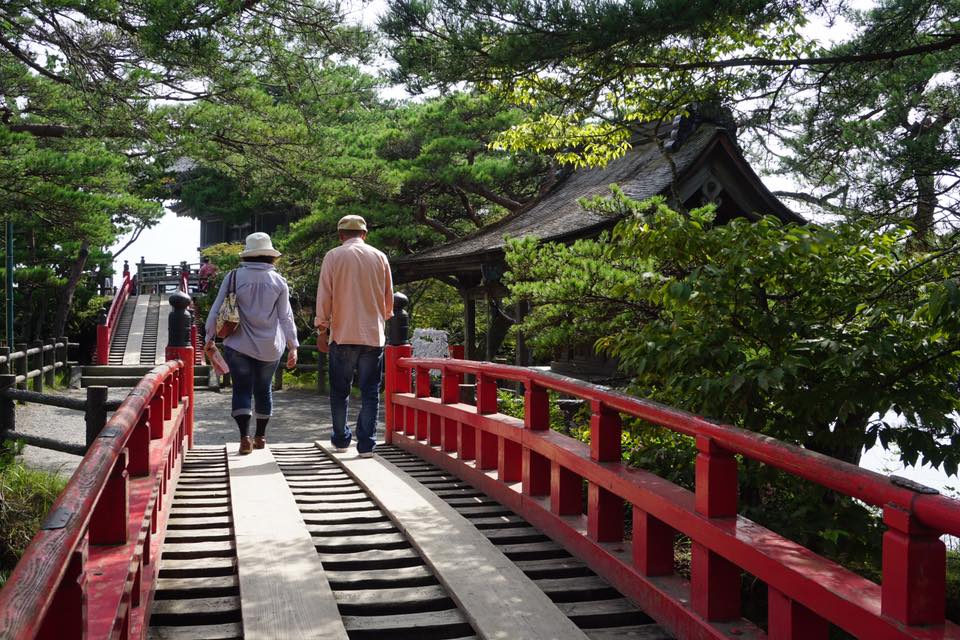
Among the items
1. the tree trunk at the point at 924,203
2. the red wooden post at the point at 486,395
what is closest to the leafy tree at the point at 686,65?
the tree trunk at the point at 924,203

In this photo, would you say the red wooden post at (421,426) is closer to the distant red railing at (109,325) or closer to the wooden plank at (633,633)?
the wooden plank at (633,633)

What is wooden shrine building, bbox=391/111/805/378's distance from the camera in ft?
38.5

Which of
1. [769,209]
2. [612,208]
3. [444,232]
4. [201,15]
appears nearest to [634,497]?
[612,208]

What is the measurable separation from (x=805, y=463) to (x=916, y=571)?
18.6 inches

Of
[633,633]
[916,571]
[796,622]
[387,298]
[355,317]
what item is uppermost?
[387,298]

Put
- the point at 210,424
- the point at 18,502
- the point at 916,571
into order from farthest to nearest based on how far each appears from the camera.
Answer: the point at 210,424
the point at 18,502
the point at 916,571

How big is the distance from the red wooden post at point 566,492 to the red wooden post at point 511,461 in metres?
0.76

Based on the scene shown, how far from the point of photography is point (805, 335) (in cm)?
420

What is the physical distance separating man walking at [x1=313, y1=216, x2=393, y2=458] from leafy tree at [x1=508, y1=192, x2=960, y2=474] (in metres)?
2.50

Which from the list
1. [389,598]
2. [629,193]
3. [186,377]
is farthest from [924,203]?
[629,193]

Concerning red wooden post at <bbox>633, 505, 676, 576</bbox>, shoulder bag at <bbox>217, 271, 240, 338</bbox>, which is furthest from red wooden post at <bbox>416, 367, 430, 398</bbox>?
red wooden post at <bbox>633, 505, 676, 576</bbox>

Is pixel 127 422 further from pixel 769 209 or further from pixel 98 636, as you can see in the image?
pixel 769 209

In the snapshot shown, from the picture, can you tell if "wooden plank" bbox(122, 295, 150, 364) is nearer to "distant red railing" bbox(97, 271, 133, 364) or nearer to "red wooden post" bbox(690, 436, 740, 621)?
"distant red railing" bbox(97, 271, 133, 364)

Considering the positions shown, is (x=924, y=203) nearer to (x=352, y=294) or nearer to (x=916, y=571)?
(x=352, y=294)
